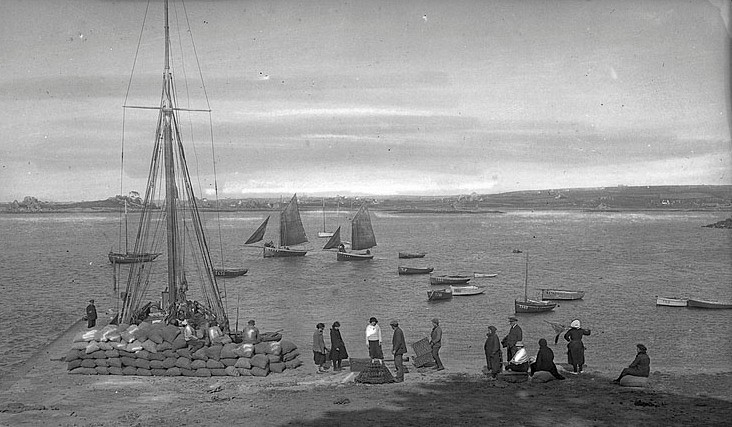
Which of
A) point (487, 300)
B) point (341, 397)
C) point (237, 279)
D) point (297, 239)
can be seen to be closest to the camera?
point (341, 397)

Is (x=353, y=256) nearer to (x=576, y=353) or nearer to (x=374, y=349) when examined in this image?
(x=374, y=349)

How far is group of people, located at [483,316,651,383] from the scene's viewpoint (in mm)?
15828

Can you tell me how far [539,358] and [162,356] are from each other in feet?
32.9

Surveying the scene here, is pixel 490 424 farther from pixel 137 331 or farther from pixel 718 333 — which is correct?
pixel 718 333

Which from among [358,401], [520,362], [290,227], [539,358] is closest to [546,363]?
[539,358]

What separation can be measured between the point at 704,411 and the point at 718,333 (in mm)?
29374

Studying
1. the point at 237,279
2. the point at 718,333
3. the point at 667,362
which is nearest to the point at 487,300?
the point at 718,333

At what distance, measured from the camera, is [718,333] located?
1528 inches

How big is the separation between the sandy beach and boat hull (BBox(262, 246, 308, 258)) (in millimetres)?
77817

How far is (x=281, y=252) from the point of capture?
316 ft

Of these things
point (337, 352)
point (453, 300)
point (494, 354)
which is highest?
point (494, 354)

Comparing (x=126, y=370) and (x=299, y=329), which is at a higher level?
(x=126, y=370)

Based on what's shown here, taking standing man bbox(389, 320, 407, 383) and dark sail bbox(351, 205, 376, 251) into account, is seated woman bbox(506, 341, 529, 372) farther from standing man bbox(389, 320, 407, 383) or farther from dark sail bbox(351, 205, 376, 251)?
dark sail bbox(351, 205, 376, 251)

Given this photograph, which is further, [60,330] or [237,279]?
[237,279]
